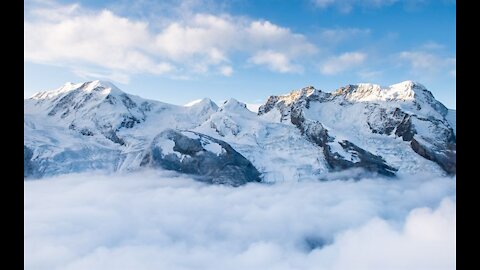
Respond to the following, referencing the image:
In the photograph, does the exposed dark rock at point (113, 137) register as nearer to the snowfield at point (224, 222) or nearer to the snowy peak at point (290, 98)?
the snowfield at point (224, 222)

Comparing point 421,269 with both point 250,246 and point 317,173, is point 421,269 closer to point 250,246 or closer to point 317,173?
point 317,173

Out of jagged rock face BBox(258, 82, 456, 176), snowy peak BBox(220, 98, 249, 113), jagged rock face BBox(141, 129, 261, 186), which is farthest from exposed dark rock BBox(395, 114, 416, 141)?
snowy peak BBox(220, 98, 249, 113)

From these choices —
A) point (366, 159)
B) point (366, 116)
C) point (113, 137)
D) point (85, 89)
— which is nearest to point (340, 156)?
point (366, 159)

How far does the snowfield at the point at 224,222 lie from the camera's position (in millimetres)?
100312

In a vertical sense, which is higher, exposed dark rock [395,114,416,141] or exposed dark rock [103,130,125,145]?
exposed dark rock [395,114,416,141]

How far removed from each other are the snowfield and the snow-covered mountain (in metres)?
4.80

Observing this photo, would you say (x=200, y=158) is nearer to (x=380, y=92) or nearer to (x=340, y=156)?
(x=340, y=156)

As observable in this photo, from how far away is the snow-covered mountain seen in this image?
321ft

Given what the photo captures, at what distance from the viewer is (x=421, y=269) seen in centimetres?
9588

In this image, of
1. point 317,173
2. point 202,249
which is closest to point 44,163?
point 202,249

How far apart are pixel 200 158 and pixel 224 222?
27759 mm

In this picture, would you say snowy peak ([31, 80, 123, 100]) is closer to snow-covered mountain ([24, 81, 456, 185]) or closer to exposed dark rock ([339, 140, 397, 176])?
snow-covered mountain ([24, 81, 456, 185])
